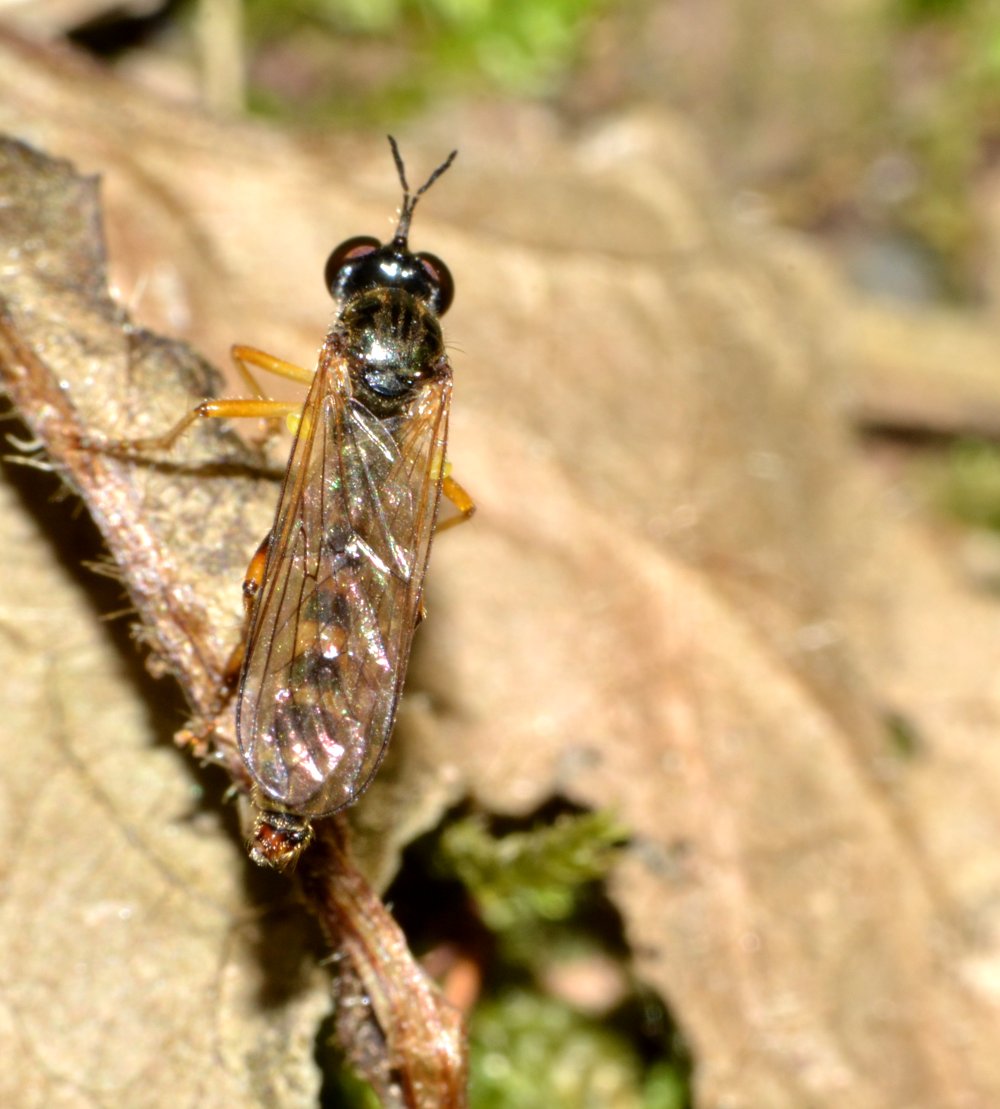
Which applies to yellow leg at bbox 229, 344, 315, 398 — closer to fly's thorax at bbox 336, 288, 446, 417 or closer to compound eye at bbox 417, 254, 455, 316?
fly's thorax at bbox 336, 288, 446, 417

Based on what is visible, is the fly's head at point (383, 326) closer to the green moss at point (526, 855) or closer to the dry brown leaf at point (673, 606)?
the dry brown leaf at point (673, 606)

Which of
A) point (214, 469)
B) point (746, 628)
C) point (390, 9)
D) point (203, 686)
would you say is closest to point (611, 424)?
point (746, 628)

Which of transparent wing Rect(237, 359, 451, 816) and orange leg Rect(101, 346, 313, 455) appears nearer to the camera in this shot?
transparent wing Rect(237, 359, 451, 816)

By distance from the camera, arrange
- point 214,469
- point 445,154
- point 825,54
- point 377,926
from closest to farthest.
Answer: point 377,926 < point 214,469 < point 445,154 < point 825,54

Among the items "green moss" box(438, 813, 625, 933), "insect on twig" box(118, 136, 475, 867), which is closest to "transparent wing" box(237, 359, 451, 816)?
"insect on twig" box(118, 136, 475, 867)

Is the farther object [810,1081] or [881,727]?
[881,727]

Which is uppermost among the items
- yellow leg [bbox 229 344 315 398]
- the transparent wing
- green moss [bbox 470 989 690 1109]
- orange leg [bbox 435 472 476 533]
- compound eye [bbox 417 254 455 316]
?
compound eye [bbox 417 254 455 316]

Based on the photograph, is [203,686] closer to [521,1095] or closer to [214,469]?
[214,469]

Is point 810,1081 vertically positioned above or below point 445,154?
below
